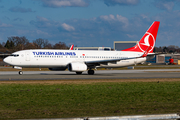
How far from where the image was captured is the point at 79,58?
40.1 meters

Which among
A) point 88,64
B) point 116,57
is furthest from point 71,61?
point 116,57

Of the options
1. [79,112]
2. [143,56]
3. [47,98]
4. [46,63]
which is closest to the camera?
[79,112]

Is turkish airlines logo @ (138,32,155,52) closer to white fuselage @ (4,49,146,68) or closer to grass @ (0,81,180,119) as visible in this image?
white fuselage @ (4,49,146,68)

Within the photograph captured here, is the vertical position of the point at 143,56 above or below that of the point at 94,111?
above

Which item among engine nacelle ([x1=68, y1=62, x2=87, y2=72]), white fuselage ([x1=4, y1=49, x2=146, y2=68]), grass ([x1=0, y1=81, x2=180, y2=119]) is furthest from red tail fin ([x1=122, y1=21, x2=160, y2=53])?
grass ([x1=0, y1=81, x2=180, y2=119])

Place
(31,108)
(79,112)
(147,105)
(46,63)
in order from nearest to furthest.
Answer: (79,112) < (31,108) < (147,105) < (46,63)

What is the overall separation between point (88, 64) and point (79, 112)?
28.6m

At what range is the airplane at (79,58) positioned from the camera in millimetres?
37375

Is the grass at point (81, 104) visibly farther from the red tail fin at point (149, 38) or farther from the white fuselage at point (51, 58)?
the red tail fin at point (149, 38)

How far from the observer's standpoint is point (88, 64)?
132 feet

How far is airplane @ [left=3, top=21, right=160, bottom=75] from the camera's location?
1471 inches

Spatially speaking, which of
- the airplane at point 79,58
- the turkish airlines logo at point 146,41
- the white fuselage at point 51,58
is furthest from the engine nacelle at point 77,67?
the turkish airlines logo at point 146,41

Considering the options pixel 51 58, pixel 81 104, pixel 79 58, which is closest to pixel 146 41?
pixel 79 58

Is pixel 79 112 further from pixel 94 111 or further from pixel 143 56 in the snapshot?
pixel 143 56
